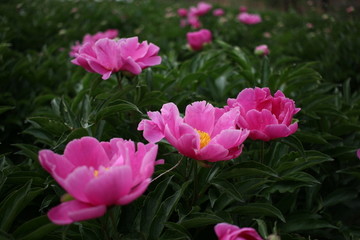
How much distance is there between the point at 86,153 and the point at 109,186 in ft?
0.47

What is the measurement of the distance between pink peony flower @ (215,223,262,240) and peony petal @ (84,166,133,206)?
0.60ft

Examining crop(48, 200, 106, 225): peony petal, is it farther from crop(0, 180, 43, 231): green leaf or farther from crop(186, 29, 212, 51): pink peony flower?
crop(186, 29, 212, 51): pink peony flower

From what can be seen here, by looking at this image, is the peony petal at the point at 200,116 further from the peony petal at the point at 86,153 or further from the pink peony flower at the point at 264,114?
the peony petal at the point at 86,153

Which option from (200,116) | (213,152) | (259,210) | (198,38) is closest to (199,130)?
(200,116)

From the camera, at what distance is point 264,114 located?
87 centimetres

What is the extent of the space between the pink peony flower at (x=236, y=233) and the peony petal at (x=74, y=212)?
212 millimetres

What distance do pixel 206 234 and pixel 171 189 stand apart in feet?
0.53

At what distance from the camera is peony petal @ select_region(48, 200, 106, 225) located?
56cm

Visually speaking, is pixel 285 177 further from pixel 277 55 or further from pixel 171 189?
pixel 277 55

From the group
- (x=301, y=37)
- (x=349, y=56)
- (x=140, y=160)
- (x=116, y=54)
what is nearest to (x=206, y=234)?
(x=140, y=160)

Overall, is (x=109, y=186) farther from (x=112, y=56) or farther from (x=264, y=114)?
(x=112, y=56)

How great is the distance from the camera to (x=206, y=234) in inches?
37.7

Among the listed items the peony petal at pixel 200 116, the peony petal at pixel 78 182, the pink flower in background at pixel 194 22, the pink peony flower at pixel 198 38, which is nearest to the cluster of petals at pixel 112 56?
the peony petal at pixel 200 116

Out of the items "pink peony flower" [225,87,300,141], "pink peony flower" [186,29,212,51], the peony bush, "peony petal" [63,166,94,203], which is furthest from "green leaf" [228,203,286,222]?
"pink peony flower" [186,29,212,51]
